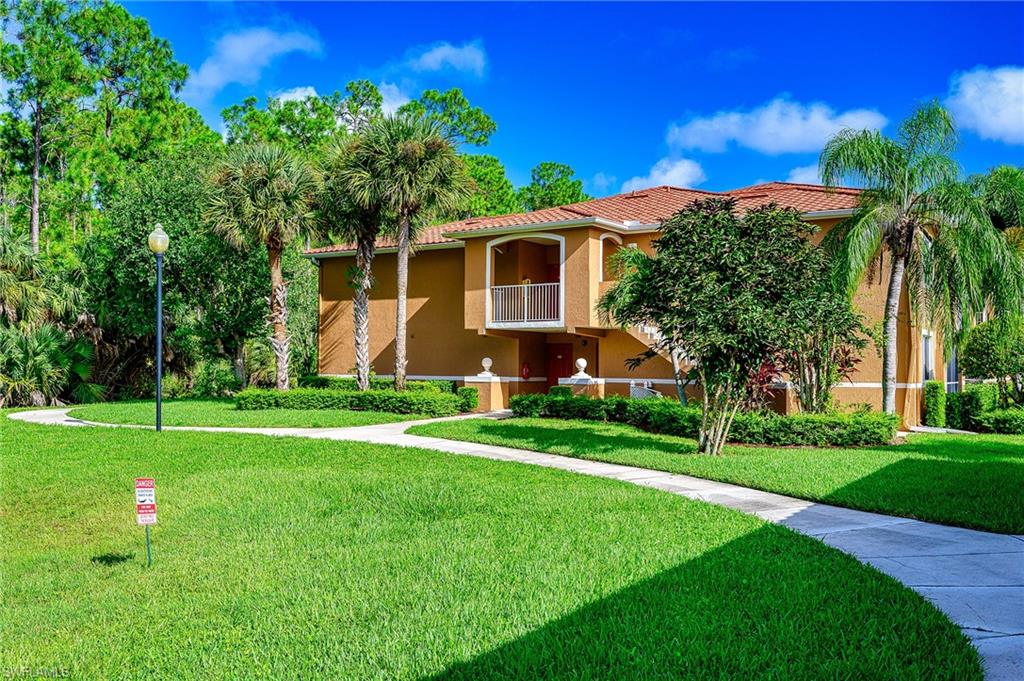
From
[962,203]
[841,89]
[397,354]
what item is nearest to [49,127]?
[397,354]

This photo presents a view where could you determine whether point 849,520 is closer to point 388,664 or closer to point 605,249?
point 388,664

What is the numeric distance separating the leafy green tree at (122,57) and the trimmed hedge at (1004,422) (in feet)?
127

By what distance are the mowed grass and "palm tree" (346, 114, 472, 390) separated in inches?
467

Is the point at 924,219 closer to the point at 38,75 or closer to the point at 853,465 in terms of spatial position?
the point at 853,465

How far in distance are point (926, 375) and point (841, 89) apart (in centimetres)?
784

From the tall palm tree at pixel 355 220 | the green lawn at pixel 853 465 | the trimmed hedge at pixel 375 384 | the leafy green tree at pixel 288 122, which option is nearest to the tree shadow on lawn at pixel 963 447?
the green lawn at pixel 853 465

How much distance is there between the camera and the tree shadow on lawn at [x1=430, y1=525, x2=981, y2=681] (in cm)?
413

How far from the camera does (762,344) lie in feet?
36.4

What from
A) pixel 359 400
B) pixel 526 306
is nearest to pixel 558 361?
pixel 526 306

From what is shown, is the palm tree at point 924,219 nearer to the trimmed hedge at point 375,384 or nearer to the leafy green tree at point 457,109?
the trimmed hedge at point 375,384

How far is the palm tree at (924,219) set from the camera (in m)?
14.8

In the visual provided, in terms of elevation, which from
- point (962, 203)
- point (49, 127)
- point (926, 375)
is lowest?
point (926, 375)

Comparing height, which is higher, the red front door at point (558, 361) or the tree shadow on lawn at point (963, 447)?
the red front door at point (558, 361)

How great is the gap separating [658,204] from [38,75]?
26665 millimetres
